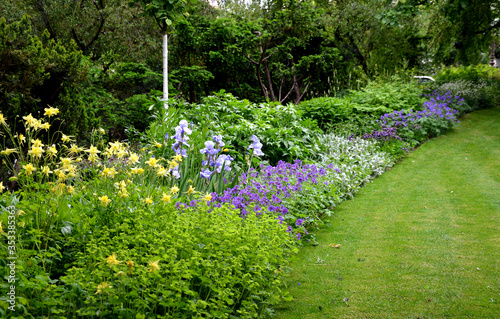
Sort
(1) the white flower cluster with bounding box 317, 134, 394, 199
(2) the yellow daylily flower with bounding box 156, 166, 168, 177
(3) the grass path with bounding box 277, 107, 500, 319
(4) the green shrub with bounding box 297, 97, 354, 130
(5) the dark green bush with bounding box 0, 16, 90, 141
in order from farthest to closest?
(4) the green shrub with bounding box 297, 97, 354, 130
(1) the white flower cluster with bounding box 317, 134, 394, 199
(5) the dark green bush with bounding box 0, 16, 90, 141
(3) the grass path with bounding box 277, 107, 500, 319
(2) the yellow daylily flower with bounding box 156, 166, 168, 177

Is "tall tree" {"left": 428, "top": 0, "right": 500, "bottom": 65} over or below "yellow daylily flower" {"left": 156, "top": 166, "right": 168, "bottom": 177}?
over

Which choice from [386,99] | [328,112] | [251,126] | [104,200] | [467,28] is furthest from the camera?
[467,28]

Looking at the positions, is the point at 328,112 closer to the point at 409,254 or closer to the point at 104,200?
the point at 409,254

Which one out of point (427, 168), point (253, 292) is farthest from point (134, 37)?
point (253, 292)

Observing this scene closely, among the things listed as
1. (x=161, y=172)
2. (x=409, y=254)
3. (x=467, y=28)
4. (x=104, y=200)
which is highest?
(x=467, y=28)

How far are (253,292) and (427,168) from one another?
5.72 meters

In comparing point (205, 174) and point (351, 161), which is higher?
point (205, 174)

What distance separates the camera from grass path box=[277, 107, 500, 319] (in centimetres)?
292

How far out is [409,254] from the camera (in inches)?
151

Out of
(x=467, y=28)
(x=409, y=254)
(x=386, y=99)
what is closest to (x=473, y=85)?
(x=467, y=28)

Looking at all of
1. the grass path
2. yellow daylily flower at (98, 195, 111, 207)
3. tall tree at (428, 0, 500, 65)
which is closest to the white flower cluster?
the grass path

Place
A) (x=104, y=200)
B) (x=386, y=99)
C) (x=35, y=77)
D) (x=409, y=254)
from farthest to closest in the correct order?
(x=386, y=99) < (x=35, y=77) < (x=409, y=254) < (x=104, y=200)

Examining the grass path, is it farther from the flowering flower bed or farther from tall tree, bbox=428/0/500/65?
tall tree, bbox=428/0/500/65

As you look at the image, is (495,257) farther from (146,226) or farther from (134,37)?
(134,37)
